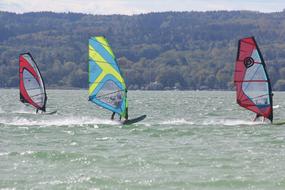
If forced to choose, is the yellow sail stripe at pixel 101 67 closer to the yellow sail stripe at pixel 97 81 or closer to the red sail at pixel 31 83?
the yellow sail stripe at pixel 97 81

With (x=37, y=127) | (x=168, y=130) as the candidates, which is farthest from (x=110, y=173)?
(x=37, y=127)

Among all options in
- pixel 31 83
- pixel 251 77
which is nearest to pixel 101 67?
pixel 251 77

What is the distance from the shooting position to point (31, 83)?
4812 cm

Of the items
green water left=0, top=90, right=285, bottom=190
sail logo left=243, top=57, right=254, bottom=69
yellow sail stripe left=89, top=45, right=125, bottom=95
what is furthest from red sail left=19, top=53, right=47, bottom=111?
sail logo left=243, top=57, right=254, bottom=69

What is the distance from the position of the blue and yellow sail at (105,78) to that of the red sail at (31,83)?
38.6 ft

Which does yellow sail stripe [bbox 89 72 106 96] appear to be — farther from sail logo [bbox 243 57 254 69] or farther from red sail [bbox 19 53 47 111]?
red sail [bbox 19 53 47 111]

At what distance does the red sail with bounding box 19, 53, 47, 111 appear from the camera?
47.7 m

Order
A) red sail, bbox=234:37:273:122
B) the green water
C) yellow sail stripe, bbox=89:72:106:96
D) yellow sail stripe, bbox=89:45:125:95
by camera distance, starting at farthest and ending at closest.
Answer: yellow sail stripe, bbox=89:72:106:96 < red sail, bbox=234:37:273:122 < yellow sail stripe, bbox=89:45:125:95 < the green water

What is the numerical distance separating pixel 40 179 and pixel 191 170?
14.4 ft

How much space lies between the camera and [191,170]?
21.3 meters

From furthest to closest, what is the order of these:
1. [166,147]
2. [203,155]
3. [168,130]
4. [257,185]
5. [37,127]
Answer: [37,127] < [168,130] < [166,147] < [203,155] < [257,185]

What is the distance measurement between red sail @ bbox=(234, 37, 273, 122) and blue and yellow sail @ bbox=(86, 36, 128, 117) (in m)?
5.70

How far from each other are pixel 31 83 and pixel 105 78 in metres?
13.2

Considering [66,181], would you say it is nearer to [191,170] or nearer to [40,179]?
[40,179]
